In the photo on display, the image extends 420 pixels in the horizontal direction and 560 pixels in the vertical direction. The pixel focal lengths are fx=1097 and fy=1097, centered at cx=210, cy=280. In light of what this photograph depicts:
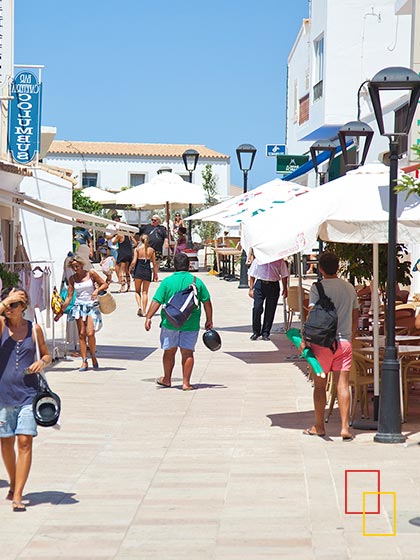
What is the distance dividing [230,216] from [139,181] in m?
60.3

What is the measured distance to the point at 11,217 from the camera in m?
19.3

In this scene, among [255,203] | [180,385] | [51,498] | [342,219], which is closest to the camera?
[51,498]

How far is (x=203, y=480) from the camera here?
8.20 metres

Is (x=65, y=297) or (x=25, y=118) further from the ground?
Result: (x=25, y=118)

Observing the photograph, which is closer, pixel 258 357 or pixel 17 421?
pixel 17 421

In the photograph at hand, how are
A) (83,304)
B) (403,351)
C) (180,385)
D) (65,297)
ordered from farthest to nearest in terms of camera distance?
(65,297) < (83,304) < (180,385) < (403,351)

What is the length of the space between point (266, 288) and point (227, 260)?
15.3 metres

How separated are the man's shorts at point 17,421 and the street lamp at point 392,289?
3.75 m

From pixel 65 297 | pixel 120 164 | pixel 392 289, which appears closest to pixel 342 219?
pixel 392 289

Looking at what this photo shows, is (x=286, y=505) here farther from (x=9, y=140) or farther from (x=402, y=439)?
(x=9, y=140)

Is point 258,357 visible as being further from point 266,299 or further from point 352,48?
point 352,48

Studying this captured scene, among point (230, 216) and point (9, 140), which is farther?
point (9, 140)

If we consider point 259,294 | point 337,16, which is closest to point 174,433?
point 259,294

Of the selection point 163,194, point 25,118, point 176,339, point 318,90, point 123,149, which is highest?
point 123,149
